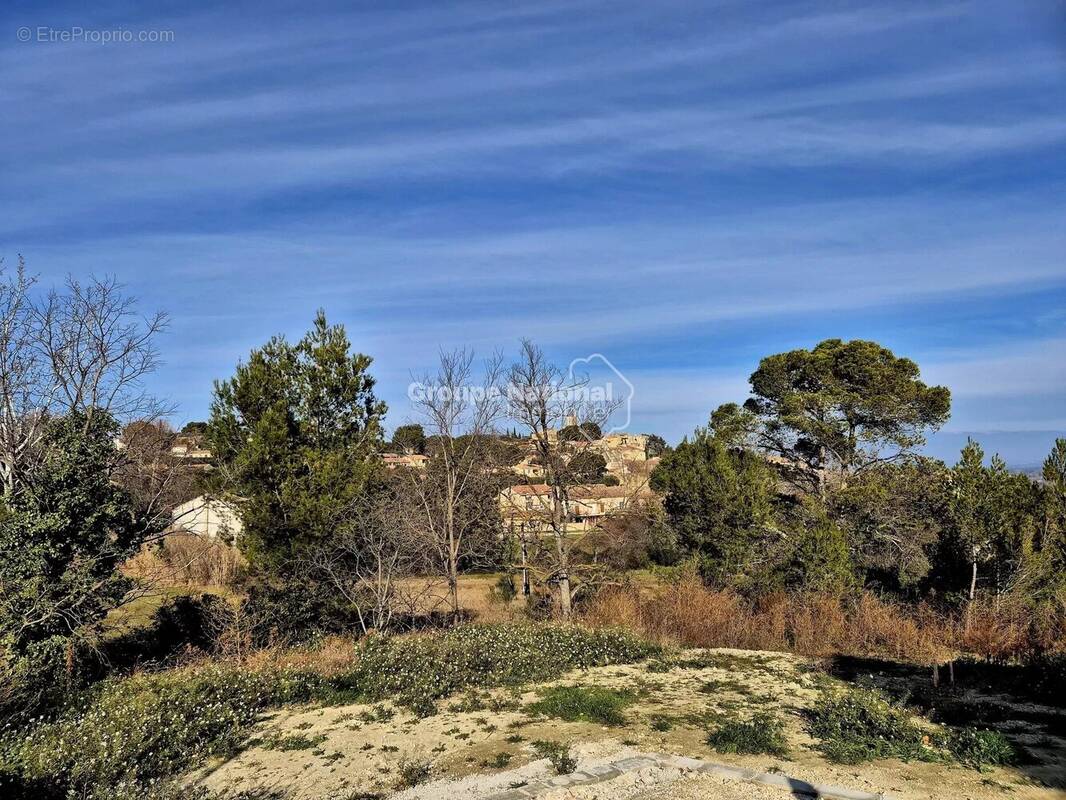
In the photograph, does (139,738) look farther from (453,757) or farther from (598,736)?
(598,736)

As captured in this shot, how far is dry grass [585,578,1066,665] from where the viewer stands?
14.5 m

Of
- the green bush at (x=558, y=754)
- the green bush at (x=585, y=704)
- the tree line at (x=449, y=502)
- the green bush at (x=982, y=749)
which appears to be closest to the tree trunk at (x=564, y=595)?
the tree line at (x=449, y=502)

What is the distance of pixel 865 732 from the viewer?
27.3 feet

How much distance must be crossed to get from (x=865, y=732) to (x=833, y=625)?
26.4 ft

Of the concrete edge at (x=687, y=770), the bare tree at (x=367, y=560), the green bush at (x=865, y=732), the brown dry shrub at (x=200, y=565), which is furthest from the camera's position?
the brown dry shrub at (x=200, y=565)

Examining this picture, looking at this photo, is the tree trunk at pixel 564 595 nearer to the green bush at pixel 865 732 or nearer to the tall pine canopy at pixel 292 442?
the tall pine canopy at pixel 292 442

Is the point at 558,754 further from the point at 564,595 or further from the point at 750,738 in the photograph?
the point at 564,595

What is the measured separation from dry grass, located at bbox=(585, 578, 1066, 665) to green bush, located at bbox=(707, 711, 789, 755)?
6500mm

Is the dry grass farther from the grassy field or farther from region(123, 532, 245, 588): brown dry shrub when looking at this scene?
region(123, 532, 245, 588): brown dry shrub

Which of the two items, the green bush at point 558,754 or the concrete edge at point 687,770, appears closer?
the concrete edge at point 687,770

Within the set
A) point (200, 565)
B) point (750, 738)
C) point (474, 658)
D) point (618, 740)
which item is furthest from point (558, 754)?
point (200, 565)

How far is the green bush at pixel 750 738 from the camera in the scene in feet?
26.8

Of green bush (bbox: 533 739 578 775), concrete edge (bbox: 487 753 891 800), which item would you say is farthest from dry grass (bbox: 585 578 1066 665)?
concrete edge (bbox: 487 753 891 800)

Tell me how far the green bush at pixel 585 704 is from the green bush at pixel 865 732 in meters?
2.49
